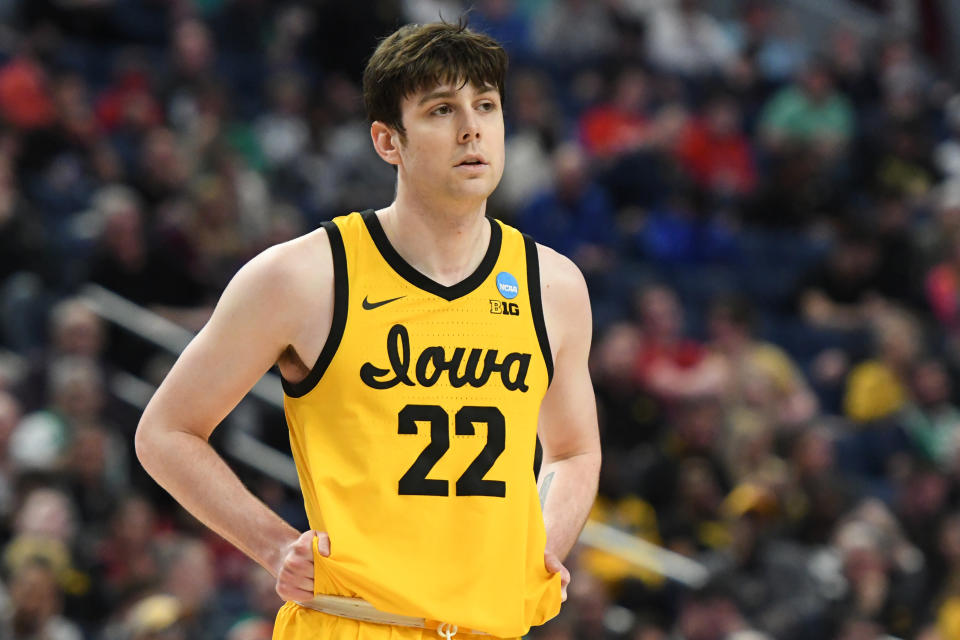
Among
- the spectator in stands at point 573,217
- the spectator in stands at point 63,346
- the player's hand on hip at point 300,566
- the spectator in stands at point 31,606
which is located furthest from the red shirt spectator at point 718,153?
the player's hand on hip at point 300,566

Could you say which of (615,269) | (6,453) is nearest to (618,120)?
(615,269)

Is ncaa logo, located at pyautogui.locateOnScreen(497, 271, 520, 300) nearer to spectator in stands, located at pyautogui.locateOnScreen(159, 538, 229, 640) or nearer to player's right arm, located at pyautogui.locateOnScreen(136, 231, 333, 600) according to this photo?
player's right arm, located at pyautogui.locateOnScreen(136, 231, 333, 600)

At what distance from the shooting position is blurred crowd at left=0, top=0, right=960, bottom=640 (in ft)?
28.5

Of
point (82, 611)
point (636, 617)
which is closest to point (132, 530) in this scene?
point (82, 611)

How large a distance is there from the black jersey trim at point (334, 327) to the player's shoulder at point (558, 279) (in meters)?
0.52

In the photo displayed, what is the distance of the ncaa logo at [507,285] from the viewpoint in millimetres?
3742

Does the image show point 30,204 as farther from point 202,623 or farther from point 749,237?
point 749,237

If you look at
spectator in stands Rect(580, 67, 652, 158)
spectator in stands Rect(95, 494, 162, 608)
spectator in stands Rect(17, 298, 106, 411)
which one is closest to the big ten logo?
spectator in stands Rect(95, 494, 162, 608)

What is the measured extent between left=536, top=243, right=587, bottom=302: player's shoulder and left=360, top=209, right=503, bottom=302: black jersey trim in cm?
15

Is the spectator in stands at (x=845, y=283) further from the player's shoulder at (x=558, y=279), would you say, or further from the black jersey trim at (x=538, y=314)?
the black jersey trim at (x=538, y=314)

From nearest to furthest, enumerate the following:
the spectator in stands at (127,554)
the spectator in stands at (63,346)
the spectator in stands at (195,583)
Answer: the spectator in stands at (195,583), the spectator in stands at (127,554), the spectator in stands at (63,346)

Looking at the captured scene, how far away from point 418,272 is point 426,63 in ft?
1.61

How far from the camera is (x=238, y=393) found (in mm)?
→ 3588

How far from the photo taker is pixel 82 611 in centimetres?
786
